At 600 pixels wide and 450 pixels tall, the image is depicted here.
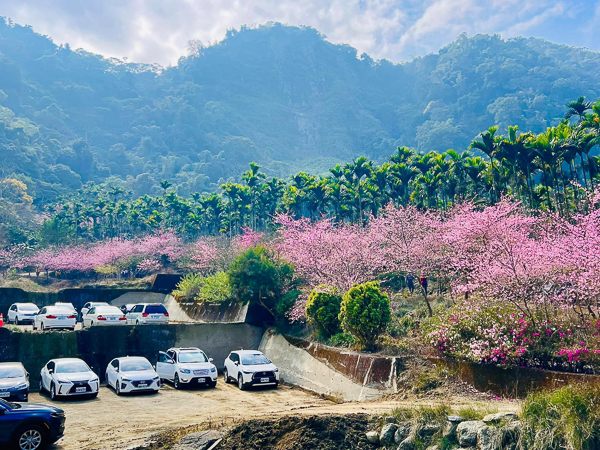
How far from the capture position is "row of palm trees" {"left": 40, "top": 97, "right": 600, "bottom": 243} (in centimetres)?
3102

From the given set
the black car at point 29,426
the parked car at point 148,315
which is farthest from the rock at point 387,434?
the parked car at point 148,315

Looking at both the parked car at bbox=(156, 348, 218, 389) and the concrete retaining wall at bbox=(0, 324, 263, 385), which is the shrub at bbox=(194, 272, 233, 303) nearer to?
the concrete retaining wall at bbox=(0, 324, 263, 385)

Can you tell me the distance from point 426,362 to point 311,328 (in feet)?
31.5

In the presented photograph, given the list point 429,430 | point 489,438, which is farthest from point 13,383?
point 489,438

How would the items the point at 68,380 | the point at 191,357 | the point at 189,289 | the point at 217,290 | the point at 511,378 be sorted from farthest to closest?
the point at 189,289 < the point at 217,290 < the point at 191,357 < the point at 68,380 < the point at 511,378

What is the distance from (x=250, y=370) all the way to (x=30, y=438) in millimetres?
10669

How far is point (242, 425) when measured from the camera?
11.6 metres

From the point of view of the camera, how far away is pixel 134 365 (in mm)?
20500

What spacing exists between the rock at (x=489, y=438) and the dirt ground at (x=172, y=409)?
5.14 feet

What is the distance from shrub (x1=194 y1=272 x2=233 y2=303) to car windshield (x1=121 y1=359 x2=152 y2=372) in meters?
10.9

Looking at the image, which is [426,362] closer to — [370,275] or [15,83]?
[370,275]

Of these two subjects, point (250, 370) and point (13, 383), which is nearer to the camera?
point (13, 383)

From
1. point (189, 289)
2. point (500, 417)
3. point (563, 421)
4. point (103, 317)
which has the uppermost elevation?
point (189, 289)

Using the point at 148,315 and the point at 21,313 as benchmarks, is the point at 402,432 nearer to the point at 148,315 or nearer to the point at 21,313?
the point at 148,315
